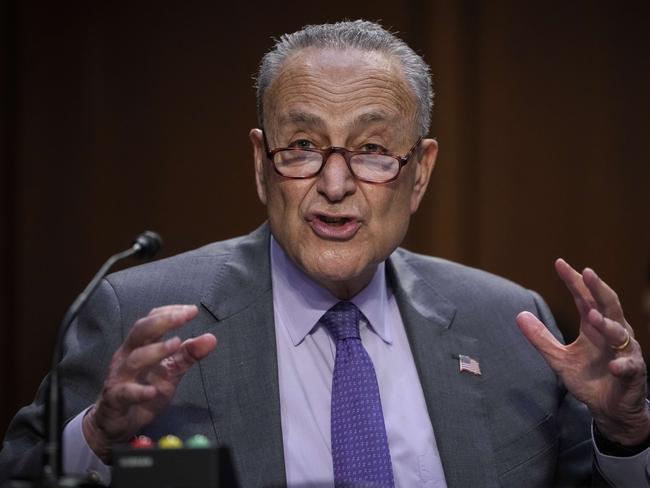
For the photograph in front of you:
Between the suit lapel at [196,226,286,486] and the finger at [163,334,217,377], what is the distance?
272mm

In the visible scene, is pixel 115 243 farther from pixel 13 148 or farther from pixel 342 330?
pixel 342 330

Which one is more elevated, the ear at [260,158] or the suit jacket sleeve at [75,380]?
the ear at [260,158]

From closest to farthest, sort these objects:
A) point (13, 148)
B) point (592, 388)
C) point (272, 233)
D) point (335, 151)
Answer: point (592, 388)
point (335, 151)
point (272, 233)
point (13, 148)

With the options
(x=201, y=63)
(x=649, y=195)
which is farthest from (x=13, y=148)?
(x=649, y=195)

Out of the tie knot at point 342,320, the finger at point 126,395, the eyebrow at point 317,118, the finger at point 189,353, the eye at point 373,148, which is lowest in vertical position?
the tie knot at point 342,320

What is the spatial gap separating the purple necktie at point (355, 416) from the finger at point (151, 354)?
463 millimetres

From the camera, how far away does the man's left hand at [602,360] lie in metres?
1.72

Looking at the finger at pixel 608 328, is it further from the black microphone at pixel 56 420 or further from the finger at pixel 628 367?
the black microphone at pixel 56 420

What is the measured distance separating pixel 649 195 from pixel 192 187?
158 centimetres

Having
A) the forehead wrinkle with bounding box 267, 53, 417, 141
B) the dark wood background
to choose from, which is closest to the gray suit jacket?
the forehead wrinkle with bounding box 267, 53, 417, 141

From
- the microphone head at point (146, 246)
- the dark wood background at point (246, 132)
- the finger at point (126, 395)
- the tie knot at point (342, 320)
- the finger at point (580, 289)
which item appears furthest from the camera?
the dark wood background at point (246, 132)

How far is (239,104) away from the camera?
11.2 feet

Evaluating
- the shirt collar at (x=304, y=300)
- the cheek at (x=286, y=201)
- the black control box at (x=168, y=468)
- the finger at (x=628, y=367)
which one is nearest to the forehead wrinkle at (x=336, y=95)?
the cheek at (x=286, y=201)

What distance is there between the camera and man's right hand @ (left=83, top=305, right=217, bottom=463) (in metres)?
1.55
